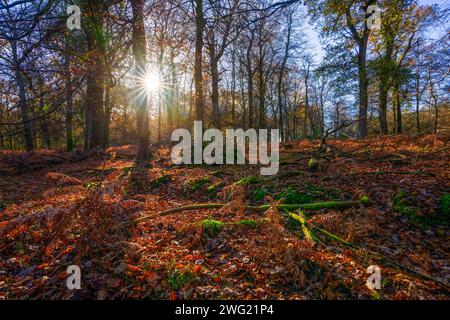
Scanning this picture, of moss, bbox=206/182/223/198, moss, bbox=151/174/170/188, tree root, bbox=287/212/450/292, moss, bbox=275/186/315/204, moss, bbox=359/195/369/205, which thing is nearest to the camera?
tree root, bbox=287/212/450/292

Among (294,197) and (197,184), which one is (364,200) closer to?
(294,197)

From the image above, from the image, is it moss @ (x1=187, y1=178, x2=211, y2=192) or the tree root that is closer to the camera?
the tree root

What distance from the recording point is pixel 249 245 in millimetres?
3143

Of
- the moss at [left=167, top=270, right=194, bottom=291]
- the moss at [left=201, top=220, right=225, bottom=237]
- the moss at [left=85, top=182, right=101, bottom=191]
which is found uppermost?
the moss at [left=85, top=182, right=101, bottom=191]

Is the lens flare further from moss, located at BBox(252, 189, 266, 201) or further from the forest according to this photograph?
moss, located at BBox(252, 189, 266, 201)

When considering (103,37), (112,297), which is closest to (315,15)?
(103,37)

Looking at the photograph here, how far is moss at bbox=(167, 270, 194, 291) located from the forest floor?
0.01 metres

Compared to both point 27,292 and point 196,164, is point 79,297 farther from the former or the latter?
point 196,164

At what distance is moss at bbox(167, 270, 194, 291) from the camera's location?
8.10 ft

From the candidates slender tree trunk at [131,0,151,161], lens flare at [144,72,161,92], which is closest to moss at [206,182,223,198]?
slender tree trunk at [131,0,151,161]

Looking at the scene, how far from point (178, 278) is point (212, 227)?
1.14 metres

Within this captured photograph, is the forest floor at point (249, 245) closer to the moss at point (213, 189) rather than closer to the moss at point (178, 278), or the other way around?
the moss at point (178, 278)

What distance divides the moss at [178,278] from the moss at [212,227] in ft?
3.18

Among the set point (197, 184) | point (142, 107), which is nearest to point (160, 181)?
point (197, 184)
